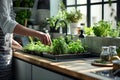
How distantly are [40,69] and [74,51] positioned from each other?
0.41 metres

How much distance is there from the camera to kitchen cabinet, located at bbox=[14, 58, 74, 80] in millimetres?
2146

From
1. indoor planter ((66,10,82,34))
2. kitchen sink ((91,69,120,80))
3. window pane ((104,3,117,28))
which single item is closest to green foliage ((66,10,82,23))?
indoor planter ((66,10,82,34))

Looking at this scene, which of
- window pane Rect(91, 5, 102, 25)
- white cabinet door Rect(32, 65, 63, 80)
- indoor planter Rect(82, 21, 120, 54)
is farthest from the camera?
window pane Rect(91, 5, 102, 25)

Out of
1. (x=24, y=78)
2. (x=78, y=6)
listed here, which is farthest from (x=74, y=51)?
(x=78, y=6)

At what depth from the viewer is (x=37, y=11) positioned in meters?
4.29

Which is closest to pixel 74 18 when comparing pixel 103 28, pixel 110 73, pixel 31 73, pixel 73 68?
pixel 103 28

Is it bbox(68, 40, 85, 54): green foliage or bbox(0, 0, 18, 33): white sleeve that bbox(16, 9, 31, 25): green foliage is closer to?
bbox(68, 40, 85, 54): green foliage

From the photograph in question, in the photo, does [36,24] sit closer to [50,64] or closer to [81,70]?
[50,64]

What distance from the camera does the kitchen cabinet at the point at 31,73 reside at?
7.04 ft

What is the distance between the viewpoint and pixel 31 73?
8.48 ft

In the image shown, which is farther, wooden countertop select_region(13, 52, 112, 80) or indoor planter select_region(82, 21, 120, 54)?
indoor planter select_region(82, 21, 120, 54)

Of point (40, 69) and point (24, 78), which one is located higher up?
point (40, 69)

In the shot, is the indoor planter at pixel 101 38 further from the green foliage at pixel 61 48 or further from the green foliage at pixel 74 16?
the green foliage at pixel 74 16

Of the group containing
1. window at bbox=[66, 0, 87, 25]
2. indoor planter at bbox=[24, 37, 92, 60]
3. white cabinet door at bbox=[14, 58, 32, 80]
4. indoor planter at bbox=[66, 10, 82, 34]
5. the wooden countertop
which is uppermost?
window at bbox=[66, 0, 87, 25]
